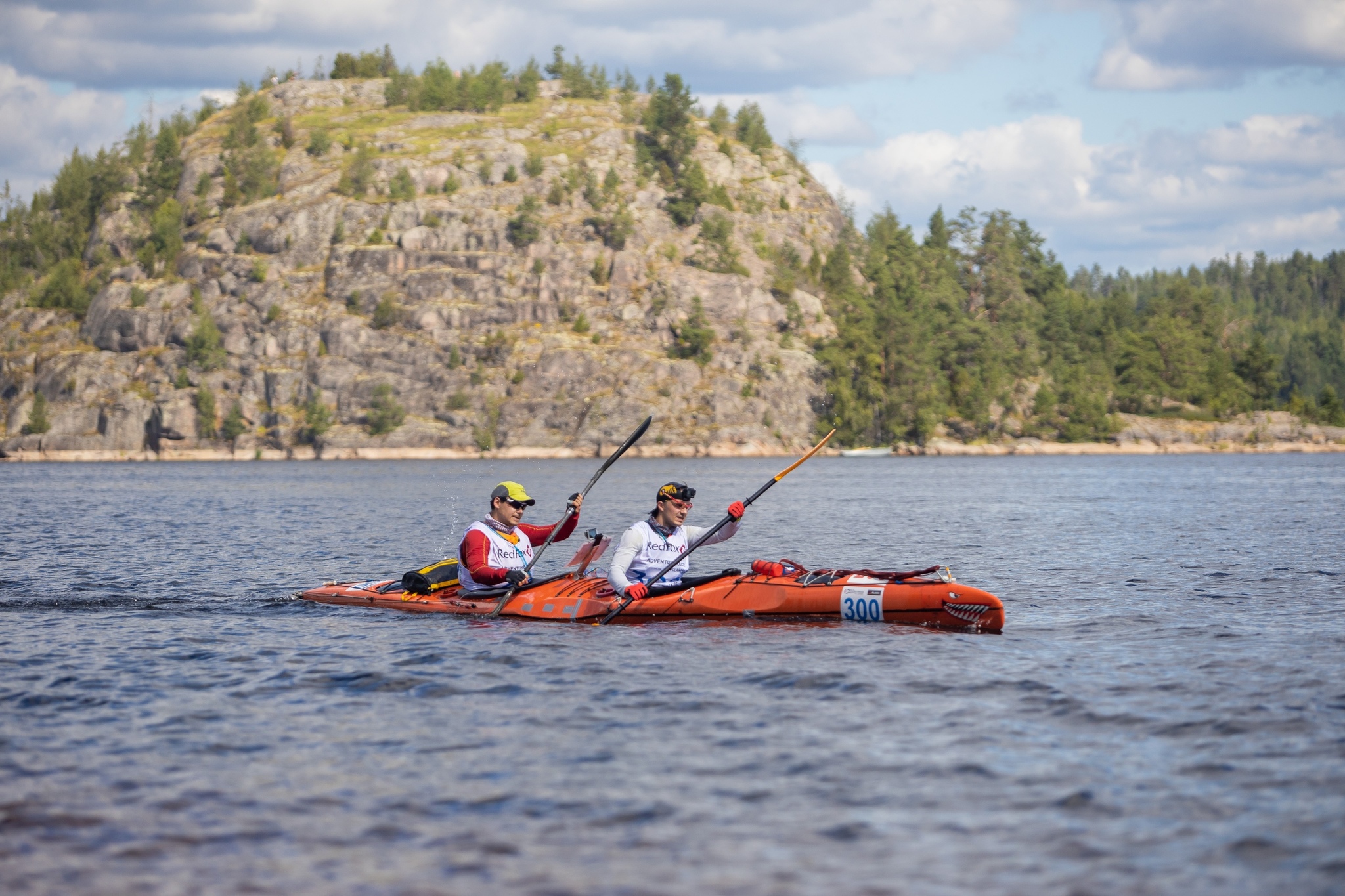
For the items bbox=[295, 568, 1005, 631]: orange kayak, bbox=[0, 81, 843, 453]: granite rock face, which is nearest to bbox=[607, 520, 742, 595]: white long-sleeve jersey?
bbox=[295, 568, 1005, 631]: orange kayak

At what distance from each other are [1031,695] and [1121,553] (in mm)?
17067

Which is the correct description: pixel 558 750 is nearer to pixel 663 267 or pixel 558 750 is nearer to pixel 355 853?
pixel 355 853

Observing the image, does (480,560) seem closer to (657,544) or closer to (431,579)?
(431,579)

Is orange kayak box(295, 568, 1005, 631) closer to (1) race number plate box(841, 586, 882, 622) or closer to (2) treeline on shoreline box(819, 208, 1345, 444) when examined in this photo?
(1) race number plate box(841, 586, 882, 622)

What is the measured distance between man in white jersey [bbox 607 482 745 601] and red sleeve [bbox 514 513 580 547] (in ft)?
4.55

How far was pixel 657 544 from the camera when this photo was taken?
17.0m

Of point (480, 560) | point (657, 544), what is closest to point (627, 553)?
point (657, 544)

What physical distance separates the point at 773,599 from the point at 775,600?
1.1 inches

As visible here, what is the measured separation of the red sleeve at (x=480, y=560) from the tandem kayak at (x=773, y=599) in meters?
0.23

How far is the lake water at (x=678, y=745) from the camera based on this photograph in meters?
7.51

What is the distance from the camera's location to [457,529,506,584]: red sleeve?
18.0 m

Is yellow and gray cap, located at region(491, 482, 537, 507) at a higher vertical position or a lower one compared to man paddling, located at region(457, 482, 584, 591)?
higher

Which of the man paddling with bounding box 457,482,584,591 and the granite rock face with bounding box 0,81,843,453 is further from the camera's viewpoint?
the granite rock face with bounding box 0,81,843,453

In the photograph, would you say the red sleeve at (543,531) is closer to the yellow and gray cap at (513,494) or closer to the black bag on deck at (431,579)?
the yellow and gray cap at (513,494)
